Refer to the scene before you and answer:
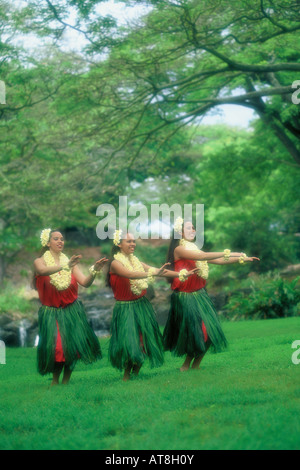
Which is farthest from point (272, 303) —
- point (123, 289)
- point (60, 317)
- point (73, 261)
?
point (73, 261)

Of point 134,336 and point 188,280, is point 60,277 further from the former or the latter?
point 188,280

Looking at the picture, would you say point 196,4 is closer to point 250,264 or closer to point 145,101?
point 145,101

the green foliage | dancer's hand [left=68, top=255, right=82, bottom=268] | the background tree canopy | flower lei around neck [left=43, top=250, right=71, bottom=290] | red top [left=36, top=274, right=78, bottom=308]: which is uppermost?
the background tree canopy

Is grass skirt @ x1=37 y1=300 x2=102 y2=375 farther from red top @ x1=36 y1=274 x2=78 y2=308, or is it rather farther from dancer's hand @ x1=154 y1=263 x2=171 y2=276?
dancer's hand @ x1=154 y1=263 x2=171 y2=276

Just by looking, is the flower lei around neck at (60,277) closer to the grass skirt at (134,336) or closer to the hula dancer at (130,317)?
the hula dancer at (130,317)

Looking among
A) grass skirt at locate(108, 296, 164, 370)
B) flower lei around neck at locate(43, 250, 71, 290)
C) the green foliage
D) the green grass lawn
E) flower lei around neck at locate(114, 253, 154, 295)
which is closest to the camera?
the green grass lawn

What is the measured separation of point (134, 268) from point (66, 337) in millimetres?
1166

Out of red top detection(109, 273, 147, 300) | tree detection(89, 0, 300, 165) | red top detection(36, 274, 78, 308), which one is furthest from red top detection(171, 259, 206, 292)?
tree detection(89, 0, 300, 165)

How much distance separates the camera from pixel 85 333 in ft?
25.0

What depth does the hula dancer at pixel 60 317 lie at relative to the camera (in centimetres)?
741

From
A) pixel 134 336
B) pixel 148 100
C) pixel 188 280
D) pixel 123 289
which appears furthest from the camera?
pixel 148 100

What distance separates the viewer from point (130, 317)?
7547 millimetres

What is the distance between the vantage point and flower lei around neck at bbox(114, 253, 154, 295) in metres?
7.66
